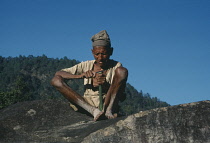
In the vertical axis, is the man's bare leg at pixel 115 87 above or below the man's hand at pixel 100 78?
below

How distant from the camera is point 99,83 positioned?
22.4ft

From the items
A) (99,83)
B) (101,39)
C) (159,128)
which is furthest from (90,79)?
(159,128)

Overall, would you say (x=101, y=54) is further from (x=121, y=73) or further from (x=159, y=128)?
(x=159, y=128)

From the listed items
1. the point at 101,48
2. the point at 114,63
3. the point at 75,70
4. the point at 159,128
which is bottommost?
the point at 159,128

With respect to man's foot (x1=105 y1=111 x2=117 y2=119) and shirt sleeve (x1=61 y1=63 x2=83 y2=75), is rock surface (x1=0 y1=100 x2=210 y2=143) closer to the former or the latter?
man's foot (x1=105 y1=111 x2=117 y2=119)

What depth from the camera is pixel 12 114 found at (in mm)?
6914

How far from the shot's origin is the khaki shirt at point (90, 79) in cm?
691

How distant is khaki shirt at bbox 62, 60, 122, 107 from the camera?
691cm

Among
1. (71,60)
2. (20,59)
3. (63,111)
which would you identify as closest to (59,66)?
(71,60)

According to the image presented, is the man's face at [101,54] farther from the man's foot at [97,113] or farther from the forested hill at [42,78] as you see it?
the forested hill at [42,78]

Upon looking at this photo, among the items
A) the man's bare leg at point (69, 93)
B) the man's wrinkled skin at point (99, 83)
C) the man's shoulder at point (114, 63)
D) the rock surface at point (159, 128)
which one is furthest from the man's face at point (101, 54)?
the rock surface at point (159, 128)

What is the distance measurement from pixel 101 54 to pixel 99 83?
55cm

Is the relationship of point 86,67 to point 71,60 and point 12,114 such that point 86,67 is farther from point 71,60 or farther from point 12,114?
point 71,60

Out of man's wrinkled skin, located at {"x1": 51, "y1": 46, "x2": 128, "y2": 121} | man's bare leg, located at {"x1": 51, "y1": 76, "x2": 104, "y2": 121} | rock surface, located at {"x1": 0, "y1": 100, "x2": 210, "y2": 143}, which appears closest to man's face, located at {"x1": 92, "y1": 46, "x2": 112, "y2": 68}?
man's wrinkled skin, located at {"x1": 51, "y1": 46, "x2": 128, "y2": 121}
